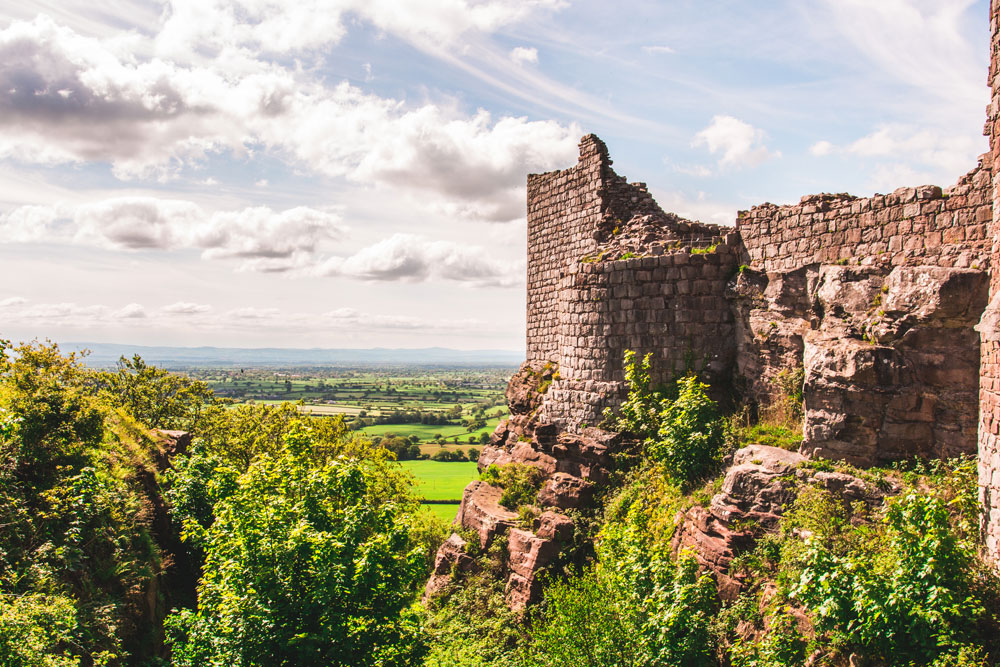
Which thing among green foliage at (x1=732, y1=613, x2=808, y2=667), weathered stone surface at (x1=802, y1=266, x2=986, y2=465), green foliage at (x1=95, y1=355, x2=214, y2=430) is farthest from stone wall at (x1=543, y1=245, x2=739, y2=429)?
green foliage at (x1=95, y1=355, x2=214, y2=430)

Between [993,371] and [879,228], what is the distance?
12.6 feet

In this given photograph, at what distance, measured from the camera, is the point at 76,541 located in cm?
1214

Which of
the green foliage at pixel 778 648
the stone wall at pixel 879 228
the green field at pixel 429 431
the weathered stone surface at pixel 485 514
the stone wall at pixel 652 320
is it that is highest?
the stone wall at pixel 879 228

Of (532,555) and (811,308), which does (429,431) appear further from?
(811,308)

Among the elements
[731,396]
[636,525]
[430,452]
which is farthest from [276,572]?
[430,452]

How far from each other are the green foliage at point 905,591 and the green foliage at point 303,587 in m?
6.04

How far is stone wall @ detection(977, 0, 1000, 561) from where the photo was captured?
7.34 metres

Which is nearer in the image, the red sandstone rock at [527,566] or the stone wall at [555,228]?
the red sandstone rock at [527,566]

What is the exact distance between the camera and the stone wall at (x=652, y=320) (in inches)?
519

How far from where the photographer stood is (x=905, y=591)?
6.80 meters

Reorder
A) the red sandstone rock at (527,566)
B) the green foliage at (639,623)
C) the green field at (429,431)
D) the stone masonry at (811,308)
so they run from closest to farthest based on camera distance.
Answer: the green foliage at (639,623) → the stone masonry at (811,308) → the red sandstone rock at (527,566) → the green field at (429,431)

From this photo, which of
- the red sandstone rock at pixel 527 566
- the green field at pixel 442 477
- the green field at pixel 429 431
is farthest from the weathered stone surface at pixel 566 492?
the green field at pixel 429 431

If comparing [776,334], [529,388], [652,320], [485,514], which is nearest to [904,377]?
[776,334]

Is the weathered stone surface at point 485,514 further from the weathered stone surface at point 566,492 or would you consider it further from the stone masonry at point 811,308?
the stone masonry at point 811,308
